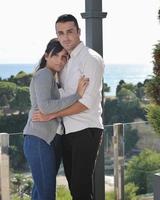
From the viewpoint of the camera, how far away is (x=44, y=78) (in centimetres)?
267

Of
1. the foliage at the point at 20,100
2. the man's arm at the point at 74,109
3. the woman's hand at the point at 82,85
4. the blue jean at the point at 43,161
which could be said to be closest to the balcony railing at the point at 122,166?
the blue jean at the point at 43,161

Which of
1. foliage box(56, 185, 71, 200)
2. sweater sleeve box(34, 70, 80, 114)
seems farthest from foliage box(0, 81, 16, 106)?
sweater sleeve box(34, 70, 80, 114)

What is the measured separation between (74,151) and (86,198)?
31cm

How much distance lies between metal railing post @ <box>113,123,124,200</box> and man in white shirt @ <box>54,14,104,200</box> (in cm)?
96

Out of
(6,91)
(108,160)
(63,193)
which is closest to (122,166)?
(108,160)

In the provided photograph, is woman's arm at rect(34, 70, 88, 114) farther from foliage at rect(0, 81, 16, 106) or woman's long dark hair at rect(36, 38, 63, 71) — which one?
foliage at rect(0, 81, 16, 106)

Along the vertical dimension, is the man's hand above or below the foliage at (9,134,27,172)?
above

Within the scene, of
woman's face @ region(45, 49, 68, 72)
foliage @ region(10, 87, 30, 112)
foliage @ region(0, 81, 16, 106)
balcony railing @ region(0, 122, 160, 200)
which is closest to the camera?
woman's face @ region(45, 49, 68, 72)

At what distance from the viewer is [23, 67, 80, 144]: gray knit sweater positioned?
8.76 feet

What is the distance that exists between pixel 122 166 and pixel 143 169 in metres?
0.17

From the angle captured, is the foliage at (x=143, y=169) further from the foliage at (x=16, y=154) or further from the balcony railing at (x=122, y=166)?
the foliage at (x=16, y=154)

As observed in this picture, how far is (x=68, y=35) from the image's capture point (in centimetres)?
273

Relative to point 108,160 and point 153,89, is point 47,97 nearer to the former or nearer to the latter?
point 153,89

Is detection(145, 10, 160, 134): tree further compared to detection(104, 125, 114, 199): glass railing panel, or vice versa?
detection(104, 125, 114, 199): glass railing panel
